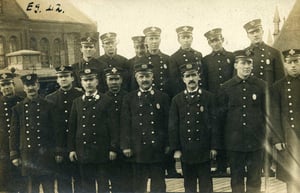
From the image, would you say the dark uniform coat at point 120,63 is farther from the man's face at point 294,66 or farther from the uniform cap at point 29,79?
the man's face at point 294,66

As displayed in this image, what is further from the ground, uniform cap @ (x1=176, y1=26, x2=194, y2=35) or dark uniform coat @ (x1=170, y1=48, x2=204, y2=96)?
uniform cap @ (x1=176, y1=26, x2=194, y2=35)

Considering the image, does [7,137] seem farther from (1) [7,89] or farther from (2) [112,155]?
(2) [112,155]

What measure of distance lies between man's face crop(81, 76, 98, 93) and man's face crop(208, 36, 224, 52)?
1.02 metres

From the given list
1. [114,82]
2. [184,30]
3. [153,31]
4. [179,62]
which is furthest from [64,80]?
[184,30]

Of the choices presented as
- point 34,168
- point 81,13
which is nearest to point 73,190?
point 34,168

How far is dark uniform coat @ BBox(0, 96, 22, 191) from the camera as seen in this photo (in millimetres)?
3260

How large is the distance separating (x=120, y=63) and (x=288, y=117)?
1.45 metres

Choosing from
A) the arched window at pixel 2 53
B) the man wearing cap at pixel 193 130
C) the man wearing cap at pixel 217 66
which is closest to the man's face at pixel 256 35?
the man wearing cap at pixel 217 66

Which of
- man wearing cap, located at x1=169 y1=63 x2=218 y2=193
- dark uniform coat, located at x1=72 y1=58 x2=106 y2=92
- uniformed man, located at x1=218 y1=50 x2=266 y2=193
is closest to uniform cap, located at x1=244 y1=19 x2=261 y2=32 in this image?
uniformed man, located at x1=218 y1=50 x2=266 y2=193

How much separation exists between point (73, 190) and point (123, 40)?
1.38 meters

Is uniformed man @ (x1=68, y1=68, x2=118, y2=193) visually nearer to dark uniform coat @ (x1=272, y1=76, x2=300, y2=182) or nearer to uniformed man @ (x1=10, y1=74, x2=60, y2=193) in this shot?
uniformed man @ (x1=10, y1=74, x2=60, y2=193)

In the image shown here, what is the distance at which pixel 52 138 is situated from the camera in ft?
10.6

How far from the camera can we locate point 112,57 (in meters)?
3.29

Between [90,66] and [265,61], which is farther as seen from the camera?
[90,66]
